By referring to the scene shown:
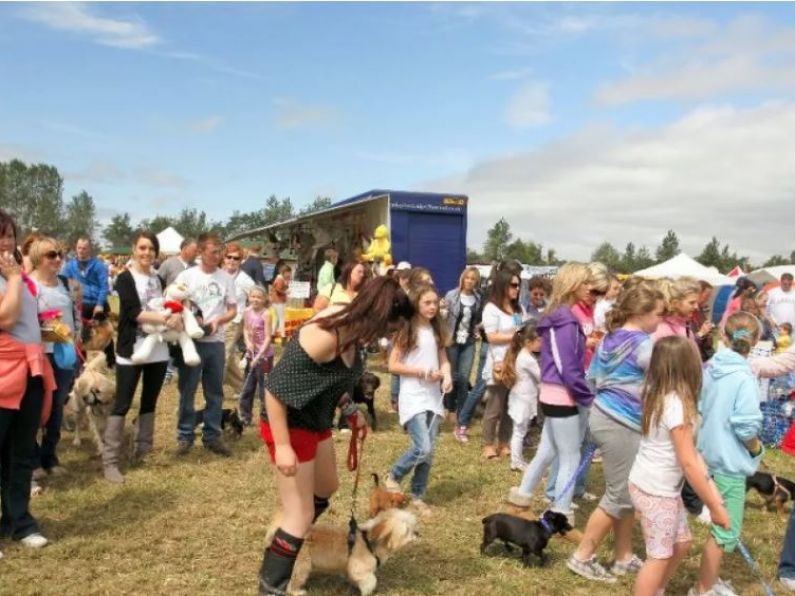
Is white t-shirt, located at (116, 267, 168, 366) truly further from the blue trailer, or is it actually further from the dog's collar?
the blue trailer

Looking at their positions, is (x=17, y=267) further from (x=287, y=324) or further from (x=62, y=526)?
(x=287, y=324)

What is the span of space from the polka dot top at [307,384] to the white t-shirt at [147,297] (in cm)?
273

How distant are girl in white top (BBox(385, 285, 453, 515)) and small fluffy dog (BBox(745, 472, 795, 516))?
2.72m

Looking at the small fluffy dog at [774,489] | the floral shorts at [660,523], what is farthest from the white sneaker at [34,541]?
the small fluffy dog at [774,489]

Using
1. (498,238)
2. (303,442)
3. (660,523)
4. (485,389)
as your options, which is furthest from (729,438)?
(498,238)

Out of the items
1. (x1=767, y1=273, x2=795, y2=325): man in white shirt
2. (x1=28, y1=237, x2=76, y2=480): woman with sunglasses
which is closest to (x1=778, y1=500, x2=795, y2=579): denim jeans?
(x1=28, y1=237, x2=76, y2=480): woman with sunglasses

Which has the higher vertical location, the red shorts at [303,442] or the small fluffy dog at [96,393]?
the red shorts at [303,442]

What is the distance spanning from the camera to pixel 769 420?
25.2 ft

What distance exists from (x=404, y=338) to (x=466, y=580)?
1.69 meters

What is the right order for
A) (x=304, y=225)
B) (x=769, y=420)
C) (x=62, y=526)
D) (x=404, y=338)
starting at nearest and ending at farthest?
(x=62, y=526) < (x=404, y=338) < (x=769, y=420) < (x=304, y=225)

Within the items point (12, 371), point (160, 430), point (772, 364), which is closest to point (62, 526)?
point (12, 371)

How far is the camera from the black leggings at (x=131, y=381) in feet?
18.0

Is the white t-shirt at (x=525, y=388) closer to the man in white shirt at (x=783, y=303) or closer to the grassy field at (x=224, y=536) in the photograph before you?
the grassy field at (x=224, y=536)

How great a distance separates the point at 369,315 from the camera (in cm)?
303
